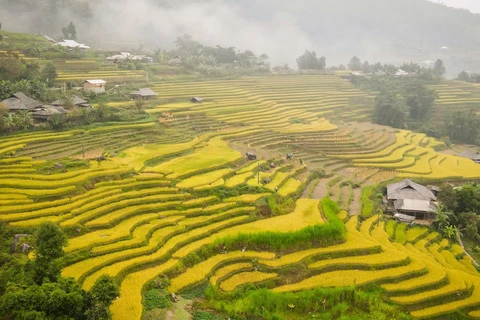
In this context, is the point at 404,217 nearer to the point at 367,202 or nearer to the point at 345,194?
the point at 367,202

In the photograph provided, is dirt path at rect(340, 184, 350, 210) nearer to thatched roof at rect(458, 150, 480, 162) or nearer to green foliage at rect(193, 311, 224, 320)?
green foliage at rect(193, 311, 224, 320)

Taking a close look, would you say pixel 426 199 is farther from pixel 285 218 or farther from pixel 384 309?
pixel 384 309

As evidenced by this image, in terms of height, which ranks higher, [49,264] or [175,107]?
[175,107]

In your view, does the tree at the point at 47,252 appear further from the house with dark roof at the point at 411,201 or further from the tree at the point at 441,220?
the tree at the point at 441,220

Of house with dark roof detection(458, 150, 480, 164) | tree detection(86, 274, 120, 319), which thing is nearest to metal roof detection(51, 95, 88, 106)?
tree detection(86, 274, 120, 319)

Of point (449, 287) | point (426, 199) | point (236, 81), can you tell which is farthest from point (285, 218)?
point (236, 81)

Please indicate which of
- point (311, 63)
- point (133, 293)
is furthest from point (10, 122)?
point (311, 63)
